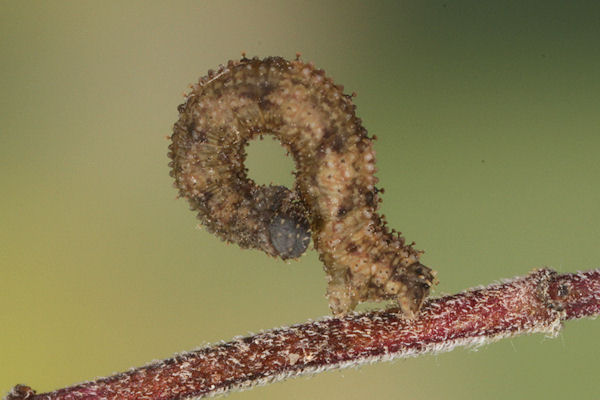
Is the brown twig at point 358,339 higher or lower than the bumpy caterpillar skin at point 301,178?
lower

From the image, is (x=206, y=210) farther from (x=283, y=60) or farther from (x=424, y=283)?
(x=424, y=283)

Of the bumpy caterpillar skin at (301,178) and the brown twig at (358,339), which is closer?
the brown twig at (358,339)

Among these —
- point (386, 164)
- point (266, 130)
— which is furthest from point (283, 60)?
point (386, 164)

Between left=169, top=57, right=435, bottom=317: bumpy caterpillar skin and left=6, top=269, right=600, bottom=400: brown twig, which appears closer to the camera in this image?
left=6, top=269, right=600, bottom=400: brown twig

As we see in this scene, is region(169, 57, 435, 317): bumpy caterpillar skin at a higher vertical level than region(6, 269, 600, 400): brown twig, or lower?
higher
